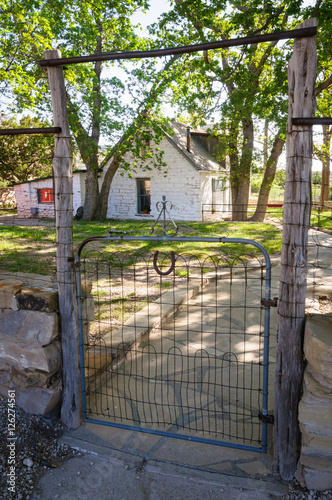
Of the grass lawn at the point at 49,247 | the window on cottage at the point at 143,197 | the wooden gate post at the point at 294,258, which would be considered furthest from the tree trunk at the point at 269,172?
the wooden gate post at the point at 294,258

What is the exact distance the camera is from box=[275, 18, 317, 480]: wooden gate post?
2365mm

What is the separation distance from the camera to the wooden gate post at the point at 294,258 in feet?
7.76

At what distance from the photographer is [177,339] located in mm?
4672

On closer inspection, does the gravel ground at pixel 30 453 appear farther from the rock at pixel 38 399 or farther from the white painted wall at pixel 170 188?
the white painted wall at pixel 170 188

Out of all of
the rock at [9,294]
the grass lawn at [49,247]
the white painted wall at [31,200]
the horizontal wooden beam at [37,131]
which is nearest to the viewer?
the horizontal wooden beam at [37,131]

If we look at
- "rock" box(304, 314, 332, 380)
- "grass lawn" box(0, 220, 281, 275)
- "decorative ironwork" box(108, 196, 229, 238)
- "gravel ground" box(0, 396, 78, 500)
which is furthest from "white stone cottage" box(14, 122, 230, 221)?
"rock" box(304, 314, 332, 380)

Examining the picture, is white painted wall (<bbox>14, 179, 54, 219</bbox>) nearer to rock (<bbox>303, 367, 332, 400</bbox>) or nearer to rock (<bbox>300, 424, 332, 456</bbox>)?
rock (<bbox>303, 367, 332, 400</bbox>)

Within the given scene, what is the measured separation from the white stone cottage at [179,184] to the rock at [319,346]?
14.5 metres

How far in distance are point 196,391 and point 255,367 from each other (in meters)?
0.79

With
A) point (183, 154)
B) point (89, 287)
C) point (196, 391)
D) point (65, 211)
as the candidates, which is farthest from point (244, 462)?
point (183, 154)

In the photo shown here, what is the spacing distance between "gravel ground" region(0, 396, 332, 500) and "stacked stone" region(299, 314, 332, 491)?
127 millimetres

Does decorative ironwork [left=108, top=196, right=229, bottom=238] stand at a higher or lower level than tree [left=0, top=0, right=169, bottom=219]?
lower

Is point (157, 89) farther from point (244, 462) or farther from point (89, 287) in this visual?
point (244, 462)

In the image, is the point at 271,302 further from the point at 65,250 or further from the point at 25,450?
the point at 25,450
